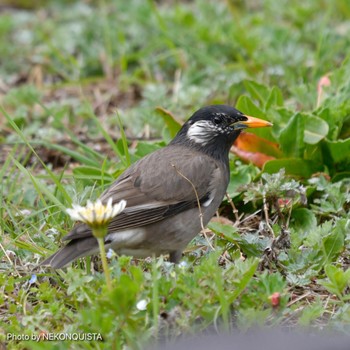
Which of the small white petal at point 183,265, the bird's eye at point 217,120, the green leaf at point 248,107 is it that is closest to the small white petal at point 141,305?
the small white petal at point 183,265

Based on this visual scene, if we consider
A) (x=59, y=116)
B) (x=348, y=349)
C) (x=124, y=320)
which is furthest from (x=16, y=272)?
(x=59, y=116)

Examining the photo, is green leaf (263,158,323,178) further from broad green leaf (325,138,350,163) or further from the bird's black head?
the bird's black head

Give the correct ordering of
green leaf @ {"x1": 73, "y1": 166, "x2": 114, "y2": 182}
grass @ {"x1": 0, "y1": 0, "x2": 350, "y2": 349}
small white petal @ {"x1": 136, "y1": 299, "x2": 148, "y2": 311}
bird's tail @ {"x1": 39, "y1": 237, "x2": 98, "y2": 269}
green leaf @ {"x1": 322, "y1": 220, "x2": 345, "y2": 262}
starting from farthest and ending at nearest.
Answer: green leaf @ {"x1": 73, "y1": 166, "x2": 114, "y2": 182}
green leaf @ {"x1": 322, "y1": 220, "x2": 345, "y2": 262}
bird's tail @ {"x1": 39, "y1": 237, "x2": 98, "y2": 269}
grass @ {"x1": 0, "y1": 0, "x2": 350, "y2": 349}
small white petal @ {"x1": 136, "y1": 299, "x2": 148, "y2": 311}

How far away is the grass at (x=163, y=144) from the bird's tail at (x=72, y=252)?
119 mm

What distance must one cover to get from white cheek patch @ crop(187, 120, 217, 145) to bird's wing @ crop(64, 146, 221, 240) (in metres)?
0.19

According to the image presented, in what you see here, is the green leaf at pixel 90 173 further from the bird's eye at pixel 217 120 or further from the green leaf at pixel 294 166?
the green leaf at pixel 294 166

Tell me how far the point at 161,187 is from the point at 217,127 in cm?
65

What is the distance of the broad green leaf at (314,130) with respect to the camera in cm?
571

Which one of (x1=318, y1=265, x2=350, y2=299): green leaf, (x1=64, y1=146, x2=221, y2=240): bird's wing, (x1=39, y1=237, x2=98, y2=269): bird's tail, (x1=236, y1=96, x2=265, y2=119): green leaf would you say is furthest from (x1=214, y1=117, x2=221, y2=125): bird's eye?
(x1=318, y1=265, x2=350, y2=299): green leaf

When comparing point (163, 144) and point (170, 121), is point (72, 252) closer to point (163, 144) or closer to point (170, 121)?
point (163, 144)

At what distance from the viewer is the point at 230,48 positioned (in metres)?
8.11

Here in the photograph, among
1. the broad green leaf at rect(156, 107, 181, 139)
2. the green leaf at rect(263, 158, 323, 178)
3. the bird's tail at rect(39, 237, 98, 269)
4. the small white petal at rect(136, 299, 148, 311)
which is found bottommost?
the green leaf at rect(263, 158, 323, 178)

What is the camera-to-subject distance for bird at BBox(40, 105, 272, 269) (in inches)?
188

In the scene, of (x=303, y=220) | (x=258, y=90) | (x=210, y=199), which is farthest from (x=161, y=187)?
(x=258, y=90)
